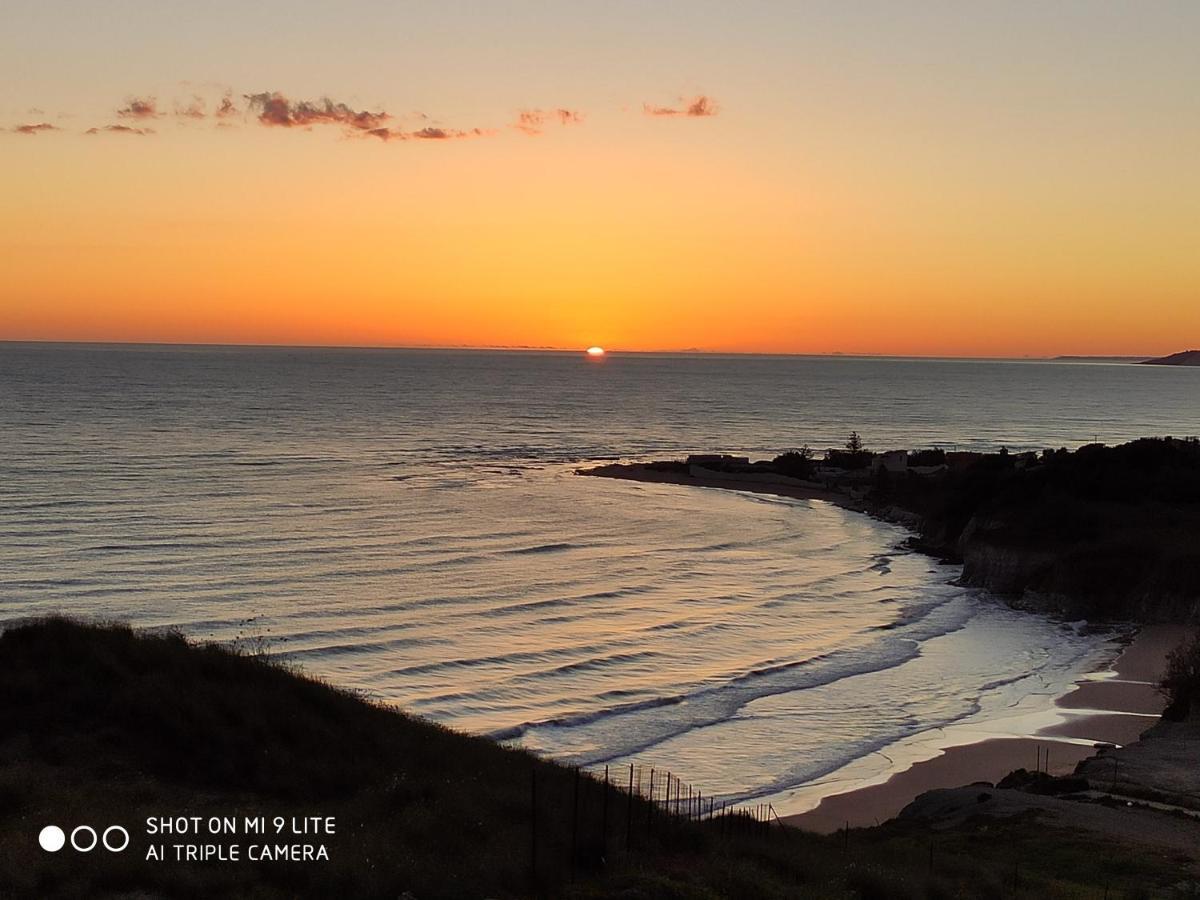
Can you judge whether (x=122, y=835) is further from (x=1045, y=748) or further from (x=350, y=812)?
(x=1045, y=748)

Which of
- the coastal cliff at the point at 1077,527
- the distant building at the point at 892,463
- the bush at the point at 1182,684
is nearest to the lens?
the bush at the point at 1182,684

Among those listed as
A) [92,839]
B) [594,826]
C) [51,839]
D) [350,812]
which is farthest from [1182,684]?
[51,839]

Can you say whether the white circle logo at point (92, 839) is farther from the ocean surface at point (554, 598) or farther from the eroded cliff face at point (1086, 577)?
the eroded cliff face at point (1086, 577)

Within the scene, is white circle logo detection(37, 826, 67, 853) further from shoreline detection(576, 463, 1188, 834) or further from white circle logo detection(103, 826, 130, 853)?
shoreline detection(576, 463, 1188, 834)

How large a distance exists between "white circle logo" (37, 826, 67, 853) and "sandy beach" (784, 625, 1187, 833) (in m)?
15.7

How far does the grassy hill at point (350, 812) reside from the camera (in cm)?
1390

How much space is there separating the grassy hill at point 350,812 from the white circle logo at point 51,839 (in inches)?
5.5

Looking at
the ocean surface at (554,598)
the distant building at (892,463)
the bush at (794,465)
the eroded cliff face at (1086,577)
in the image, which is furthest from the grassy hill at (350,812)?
the bush at (794,465)

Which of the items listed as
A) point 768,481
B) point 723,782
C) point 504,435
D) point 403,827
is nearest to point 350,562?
point 723,782

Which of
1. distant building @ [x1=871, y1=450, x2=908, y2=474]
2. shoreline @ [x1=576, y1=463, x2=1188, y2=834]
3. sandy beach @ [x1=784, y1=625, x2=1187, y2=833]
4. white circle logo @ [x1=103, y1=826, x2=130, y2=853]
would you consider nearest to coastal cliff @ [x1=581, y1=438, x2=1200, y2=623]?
shoreline @ [x1=576, y1=463, x2=1188, y2=834]

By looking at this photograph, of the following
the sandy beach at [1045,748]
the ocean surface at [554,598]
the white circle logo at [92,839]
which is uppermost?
the white circle logo at [92,839]

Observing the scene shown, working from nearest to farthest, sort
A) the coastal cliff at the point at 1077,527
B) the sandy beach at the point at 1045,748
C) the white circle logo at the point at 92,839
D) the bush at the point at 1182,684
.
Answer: the white circle logo at the point at 92,839 → the sandy beach at the point at 1045,748 → the bush at the point at 1182,684 → the coastal cliff at the point at 1077,527

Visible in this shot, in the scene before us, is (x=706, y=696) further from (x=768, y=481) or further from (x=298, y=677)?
(x=768, y=481)

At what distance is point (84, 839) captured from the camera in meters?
14.3
